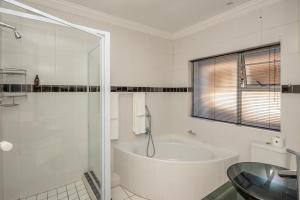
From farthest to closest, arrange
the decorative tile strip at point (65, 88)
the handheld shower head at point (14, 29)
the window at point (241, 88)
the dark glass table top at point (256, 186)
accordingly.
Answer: the window at point (241, 88)
the decorative tile strip at point (65, 88)
the handheld shower head at point (14, 29)
the dark glass table top at point (256, 186)

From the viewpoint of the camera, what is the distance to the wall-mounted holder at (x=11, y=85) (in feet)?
5.97

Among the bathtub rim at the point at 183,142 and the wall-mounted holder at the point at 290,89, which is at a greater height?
the wall-mounted holder at the point at 290,89

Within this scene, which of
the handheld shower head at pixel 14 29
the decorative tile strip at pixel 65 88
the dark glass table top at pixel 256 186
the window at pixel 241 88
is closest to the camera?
the dark glass table top at pixel 256 186

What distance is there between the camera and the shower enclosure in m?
1.84

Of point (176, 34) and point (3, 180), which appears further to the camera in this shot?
point (176, 34)

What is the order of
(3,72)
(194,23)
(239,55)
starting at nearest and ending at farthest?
(3,72) < (239,55) < (194,23)

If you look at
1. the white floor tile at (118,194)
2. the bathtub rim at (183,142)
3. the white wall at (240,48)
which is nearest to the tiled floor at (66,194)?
the white floor tile at (118,194)

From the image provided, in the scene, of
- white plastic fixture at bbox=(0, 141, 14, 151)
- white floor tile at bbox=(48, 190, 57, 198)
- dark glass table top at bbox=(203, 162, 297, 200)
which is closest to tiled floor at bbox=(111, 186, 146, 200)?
white floor tile at bbox=(48, 190, 57, 198)

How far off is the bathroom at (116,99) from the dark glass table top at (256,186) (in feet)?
3.35

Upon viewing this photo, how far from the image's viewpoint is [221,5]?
2270mm

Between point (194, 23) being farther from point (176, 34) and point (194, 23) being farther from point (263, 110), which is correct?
point (263, 110)

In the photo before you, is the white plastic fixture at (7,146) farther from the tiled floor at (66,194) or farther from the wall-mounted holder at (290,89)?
the wall-mounted holder at (290,89)

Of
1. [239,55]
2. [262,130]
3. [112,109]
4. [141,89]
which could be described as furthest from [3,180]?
[239,55]

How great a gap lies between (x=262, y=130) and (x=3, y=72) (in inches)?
115
